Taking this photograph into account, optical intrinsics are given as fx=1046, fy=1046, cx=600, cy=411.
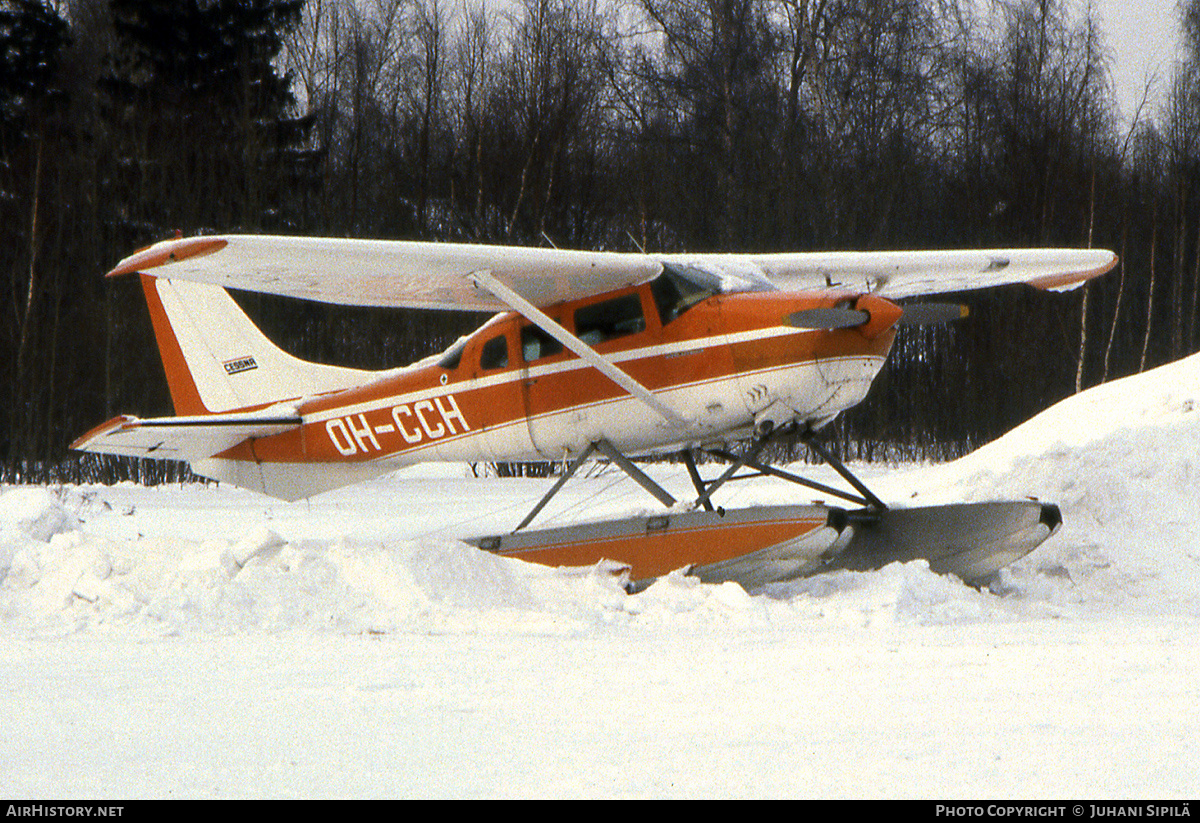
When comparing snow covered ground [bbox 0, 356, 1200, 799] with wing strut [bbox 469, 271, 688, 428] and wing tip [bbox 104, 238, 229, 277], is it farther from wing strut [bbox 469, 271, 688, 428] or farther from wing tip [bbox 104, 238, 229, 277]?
wing tip [bbox 104, 238, 229, 277]

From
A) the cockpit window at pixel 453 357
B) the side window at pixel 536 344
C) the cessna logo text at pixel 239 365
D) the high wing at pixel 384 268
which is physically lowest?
the cessna logo text at pixel 239 365

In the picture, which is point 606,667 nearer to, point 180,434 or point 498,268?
point 498,268

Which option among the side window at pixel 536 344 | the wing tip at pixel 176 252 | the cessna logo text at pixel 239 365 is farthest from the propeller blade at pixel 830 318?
the cessna logo text at pixel 239 365

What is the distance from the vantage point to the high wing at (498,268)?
6094mm

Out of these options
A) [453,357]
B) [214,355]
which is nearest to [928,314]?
[453,357]

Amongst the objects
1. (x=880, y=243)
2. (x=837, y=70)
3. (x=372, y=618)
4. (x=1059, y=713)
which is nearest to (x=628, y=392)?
(x=372, y=618)

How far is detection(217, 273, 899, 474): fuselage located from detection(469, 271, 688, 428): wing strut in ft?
0.32

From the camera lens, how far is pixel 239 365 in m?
9.41

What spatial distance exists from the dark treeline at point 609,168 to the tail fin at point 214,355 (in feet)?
23.2

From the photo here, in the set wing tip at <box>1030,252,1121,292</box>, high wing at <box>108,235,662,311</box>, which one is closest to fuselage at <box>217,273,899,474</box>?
high wing at <box>108,235,662,311</box>

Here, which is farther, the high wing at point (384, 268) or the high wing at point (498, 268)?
the high wing at point (498, 268)

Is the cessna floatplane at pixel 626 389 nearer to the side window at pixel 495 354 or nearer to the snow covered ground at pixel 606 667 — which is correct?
the side window at pixel 495 354

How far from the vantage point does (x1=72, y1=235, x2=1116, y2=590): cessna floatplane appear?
631 cm

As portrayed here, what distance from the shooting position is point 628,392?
7.06 m
